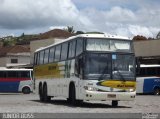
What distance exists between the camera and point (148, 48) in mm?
60188

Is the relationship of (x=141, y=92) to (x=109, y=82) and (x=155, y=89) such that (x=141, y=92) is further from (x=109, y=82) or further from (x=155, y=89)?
(x=109, y=82)

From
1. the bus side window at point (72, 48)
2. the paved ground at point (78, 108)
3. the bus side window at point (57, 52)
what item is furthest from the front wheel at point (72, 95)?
the bus side window at point (57, 52)

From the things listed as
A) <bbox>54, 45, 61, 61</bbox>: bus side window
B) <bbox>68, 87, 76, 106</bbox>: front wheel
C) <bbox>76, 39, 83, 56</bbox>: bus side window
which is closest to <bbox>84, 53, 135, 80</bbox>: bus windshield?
<bbox>76, 39, 83, 56</bbox>: bus side window

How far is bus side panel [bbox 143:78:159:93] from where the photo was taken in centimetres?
4769

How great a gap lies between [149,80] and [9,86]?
49.2 ft

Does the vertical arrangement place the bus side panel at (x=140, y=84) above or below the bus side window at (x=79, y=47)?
below

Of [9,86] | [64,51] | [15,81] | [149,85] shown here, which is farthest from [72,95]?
[9,86]

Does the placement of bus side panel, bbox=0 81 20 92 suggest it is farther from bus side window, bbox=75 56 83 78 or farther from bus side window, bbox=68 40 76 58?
bus side window, bbox=75 56 83 78

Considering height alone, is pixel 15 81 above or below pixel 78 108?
above

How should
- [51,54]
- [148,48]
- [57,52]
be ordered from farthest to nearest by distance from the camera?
[148,48] → [51,54] → [57,52]

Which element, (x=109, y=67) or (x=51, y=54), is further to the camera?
(x=51, y=54)

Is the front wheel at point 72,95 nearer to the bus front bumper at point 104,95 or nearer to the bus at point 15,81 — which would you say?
the bus front bumper at point 104,95

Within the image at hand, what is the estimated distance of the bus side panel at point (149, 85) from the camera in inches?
1877

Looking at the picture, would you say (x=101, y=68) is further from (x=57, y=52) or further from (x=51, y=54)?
(x=51, y=54)
